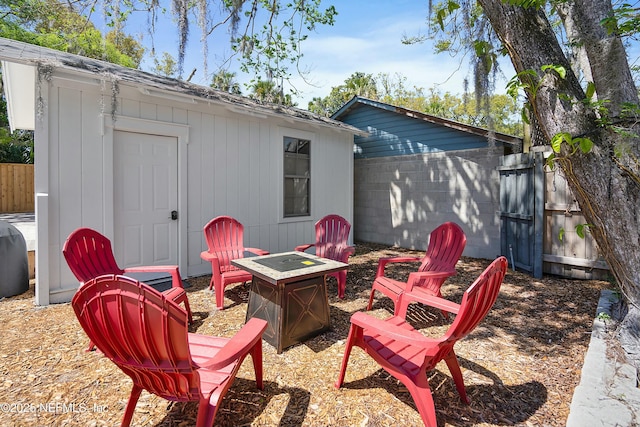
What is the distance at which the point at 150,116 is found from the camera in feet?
13.9

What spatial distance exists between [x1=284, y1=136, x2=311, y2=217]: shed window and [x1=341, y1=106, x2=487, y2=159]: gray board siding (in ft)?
7.92

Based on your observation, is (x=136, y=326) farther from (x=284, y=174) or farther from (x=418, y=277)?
(x=284, y=174)

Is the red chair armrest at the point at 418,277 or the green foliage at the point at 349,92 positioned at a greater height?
the green foliage at the point at 349,92

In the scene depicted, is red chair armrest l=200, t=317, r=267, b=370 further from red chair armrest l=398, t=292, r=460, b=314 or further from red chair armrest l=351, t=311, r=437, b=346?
red chair armrest l=398, t=292, r=460, b=314

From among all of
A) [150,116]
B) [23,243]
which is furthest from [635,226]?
[23,243]

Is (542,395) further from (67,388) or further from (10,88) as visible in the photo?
(10,88)

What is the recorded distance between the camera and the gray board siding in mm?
6652

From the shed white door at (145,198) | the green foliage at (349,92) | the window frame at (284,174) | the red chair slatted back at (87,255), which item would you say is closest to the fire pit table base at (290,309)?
the red chair slatted back at (87,255)

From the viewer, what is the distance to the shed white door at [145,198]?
4027 millimetres

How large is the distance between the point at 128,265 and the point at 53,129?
5.99 ft

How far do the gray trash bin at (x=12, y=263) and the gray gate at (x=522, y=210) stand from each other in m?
7.23

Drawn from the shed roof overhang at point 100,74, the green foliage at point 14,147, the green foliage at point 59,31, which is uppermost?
the green foliage at point 59,31

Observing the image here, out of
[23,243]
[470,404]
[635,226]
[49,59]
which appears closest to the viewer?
[470,404]

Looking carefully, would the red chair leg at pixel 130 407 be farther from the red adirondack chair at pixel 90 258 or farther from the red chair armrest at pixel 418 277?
the red chair armrest at pixel 418 277
